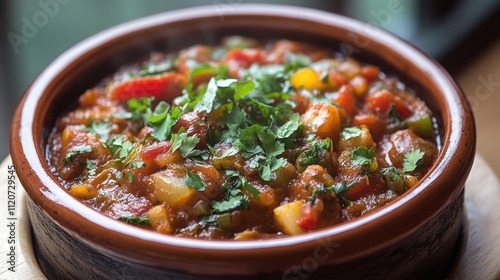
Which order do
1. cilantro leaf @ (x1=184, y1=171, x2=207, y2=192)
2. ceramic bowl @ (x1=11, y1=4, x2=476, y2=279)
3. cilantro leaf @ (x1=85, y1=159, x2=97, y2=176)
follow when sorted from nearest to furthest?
ceramic bowl @ (x1=11, y1=4, x2=476, y2=279)
cilantro leaf @ (x1=184, y1=171, x2=207, y2=192)
cilantro leaf @ (x1=85, y1=159, x2=97, y2=176)

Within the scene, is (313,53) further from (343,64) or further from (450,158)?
(450,158)

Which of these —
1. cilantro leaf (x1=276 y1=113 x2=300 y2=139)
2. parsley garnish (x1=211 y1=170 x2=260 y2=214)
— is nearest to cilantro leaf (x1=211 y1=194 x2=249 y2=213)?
parsley garnish (x1=211 y1=170 x2=260 y2=214)

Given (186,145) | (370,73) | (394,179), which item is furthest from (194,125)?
(370,73)

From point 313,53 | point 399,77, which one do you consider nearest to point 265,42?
point 313,53

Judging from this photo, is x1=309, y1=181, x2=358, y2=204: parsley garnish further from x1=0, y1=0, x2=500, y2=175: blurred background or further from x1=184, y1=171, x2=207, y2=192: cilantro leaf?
x1=0, y1=0, x2=500, y2=175: blurred background

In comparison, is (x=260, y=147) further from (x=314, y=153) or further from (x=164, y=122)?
(x=164, y=122)

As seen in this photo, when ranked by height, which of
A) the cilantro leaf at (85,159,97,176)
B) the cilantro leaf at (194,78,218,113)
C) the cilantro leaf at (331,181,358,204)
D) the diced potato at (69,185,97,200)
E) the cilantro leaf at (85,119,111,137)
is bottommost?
the cilantro leaf at (85,119,111,137)

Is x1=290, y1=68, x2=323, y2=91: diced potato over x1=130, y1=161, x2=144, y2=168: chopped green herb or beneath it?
beneath

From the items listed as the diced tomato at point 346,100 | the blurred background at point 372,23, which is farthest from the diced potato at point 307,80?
the blurred background at point 372,23

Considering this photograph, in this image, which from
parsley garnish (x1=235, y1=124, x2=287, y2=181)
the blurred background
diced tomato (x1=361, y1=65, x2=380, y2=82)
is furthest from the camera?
the blurred background
